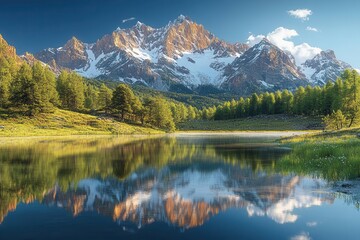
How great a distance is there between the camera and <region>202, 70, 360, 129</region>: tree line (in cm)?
8519

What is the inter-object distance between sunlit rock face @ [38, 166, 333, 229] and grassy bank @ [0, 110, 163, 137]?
6330 cm

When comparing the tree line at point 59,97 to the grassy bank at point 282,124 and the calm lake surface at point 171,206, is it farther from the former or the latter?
the calm lake surface at point 171,206

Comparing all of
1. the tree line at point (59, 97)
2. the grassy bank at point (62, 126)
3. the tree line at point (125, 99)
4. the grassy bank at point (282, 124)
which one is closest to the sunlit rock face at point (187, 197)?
the tree line at point (125, 99)

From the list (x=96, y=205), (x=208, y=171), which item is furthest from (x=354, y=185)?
(x=96, y=205)

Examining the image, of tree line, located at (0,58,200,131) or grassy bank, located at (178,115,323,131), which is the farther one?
grassy bank, located at (178,115,323,131)

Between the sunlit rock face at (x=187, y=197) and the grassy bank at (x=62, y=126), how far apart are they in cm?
6330

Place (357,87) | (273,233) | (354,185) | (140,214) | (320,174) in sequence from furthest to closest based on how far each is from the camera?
(357,87)
(320,174)
(354,185)
(140,214)
(273,233)

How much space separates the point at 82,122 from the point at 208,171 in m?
83.3

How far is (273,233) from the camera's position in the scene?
476 inches

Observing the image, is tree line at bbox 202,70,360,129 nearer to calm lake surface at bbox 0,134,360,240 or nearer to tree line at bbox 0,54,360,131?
tree line at bbox 0,54,360,131

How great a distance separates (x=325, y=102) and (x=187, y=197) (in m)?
142

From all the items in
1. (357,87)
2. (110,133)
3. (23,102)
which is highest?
(357,87)

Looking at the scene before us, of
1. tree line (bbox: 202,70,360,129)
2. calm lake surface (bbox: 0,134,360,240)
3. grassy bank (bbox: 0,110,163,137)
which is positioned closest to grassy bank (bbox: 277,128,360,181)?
calm lake surface (bbox: 0,134,360,240)

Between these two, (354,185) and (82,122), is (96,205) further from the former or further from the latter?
(82,122)
